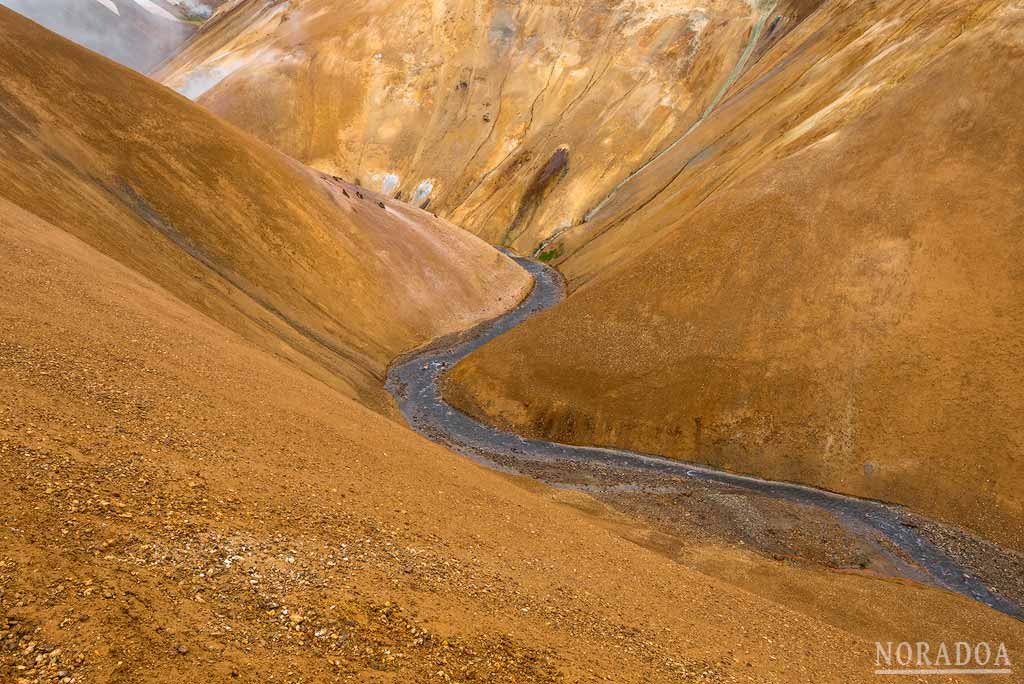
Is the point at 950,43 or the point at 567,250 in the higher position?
the point at 950,43

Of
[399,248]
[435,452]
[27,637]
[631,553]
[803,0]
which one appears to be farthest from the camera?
[803,0]

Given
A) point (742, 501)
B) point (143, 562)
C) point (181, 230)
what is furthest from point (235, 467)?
point (181, 230)

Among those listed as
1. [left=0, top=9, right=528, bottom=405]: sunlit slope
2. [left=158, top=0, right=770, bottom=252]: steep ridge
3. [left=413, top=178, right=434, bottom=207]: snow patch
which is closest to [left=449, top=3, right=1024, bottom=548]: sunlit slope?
[left=0, top=9, right=528, bottom=405]: sunlit slope

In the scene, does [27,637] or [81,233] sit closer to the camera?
[27,637]

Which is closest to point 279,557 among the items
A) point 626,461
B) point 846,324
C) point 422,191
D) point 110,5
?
point 626,461

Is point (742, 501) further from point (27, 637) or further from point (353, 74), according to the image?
point (353, 74)

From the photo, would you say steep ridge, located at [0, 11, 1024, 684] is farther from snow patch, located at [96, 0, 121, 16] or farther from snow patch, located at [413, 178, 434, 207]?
snow patch, located at [96, 0, 121, 16]

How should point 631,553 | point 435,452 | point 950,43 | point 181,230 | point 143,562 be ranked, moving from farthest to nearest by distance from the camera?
point 950,43 < point 181,230 < point 435,452 < point 631,553 < point 143,562
